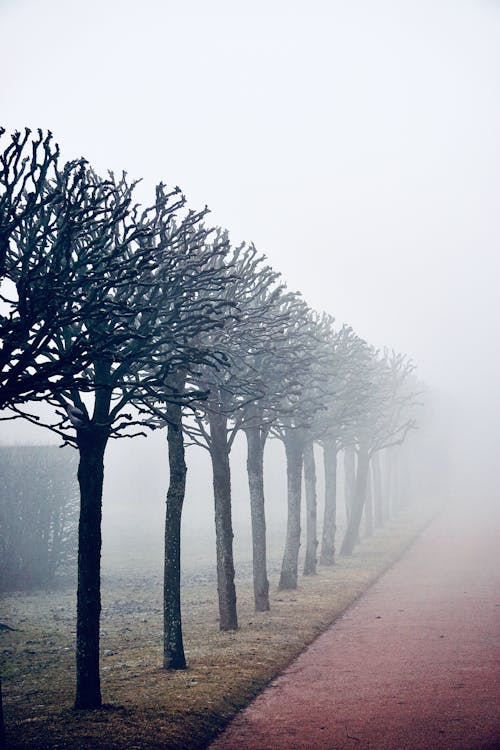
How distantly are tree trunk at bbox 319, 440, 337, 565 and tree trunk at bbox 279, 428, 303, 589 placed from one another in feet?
25.0

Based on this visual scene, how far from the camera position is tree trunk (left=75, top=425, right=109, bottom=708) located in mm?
11570

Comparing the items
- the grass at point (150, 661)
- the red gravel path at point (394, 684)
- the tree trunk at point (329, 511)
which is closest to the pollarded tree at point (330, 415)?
the tree trunk at point (329, 511)

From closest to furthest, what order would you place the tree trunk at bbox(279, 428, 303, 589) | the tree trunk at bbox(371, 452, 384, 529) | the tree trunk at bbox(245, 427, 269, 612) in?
the tree trunk at bbox(245, 427, 269, 612) → the tree trunk at bbox(279, 428, 303, 589) → the tree trunk at bbox(371, 452, 384, 529)

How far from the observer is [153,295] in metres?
12.8

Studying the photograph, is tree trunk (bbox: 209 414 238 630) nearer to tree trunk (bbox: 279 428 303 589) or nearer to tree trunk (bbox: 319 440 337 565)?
tree trunk (bbox: 279 428 303 589)

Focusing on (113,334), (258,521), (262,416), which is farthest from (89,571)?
(258,521)

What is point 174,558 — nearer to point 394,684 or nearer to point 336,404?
point 394,684

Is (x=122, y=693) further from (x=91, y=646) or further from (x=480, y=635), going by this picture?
(x=480, y=635)

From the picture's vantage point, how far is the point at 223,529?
62.6ft

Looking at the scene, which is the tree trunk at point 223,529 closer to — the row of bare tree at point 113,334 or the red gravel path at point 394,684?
the row of bare tree at point 113,334

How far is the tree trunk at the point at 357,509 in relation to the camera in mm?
38062

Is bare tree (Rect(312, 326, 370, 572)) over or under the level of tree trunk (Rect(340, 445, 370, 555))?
over

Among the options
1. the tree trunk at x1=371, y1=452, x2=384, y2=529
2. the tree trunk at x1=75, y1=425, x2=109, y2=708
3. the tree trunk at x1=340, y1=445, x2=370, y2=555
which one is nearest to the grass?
the tree trunk at x1=75, y1=425, x2=109, y2=708

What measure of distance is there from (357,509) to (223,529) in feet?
70.6
